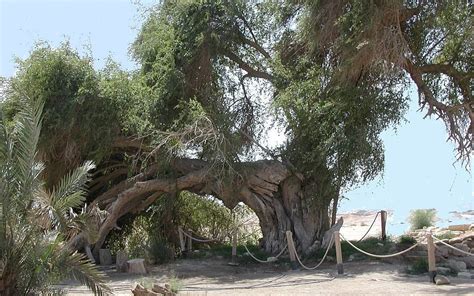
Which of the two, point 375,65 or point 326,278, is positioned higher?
point 375,65

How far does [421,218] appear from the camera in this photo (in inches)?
1038

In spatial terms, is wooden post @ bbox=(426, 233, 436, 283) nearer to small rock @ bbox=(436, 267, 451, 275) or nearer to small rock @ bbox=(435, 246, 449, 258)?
small rock @ bbox=(436, 267, 451, 275)

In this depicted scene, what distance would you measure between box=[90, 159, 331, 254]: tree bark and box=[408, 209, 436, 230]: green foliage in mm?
9306

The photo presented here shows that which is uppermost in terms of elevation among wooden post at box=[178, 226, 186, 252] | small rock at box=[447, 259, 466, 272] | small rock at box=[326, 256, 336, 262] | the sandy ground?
wooden post at box=[178, 226, 186, 252]

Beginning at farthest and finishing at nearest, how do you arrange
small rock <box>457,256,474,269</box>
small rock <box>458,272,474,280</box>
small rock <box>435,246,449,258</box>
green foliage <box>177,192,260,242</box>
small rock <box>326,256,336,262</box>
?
green foliage <box>177,192,260,242</box>, small rock <box>326,256,336,262</box>, small rock <box>435,246,449,258</box>, small rock <box>457,256,474,269</box>, small rock <box>458,272,474,280</box>

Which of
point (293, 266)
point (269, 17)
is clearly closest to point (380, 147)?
point (293, 266)

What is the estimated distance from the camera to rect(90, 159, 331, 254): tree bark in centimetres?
1792

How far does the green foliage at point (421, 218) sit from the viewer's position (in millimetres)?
26302

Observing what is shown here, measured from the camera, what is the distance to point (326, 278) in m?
14.2

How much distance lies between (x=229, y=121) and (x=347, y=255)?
4.85 meters

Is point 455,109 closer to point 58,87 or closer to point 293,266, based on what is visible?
point 293,266

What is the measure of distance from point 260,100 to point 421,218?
10.4 meters

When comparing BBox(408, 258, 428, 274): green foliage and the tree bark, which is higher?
the tree bark

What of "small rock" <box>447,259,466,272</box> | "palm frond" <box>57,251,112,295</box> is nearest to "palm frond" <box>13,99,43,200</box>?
"palm frond" <box>57,251,112,295</box>
